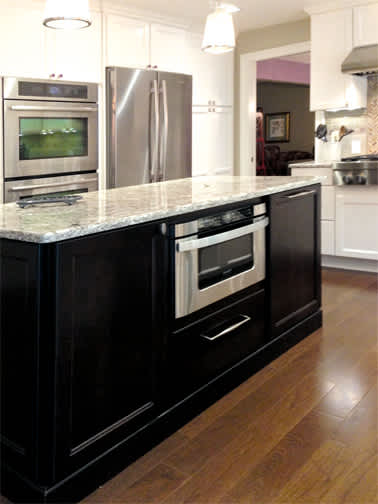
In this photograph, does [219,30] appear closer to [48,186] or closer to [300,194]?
[300,194]

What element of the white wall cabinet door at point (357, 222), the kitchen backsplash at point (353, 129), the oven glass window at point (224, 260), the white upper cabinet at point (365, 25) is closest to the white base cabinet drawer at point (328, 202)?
the white wall cabinet door at point (357, 222)

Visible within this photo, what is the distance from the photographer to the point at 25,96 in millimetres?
4129

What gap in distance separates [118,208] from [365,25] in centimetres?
380

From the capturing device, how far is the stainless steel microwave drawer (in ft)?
6.63

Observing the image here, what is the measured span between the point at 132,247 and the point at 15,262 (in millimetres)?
386

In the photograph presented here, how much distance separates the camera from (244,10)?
5.08m

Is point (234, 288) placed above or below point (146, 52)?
below

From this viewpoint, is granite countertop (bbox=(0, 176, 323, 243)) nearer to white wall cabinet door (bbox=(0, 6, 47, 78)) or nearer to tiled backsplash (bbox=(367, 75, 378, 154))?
white wall cabinet door (bbox=(0, 6, 47, 78))

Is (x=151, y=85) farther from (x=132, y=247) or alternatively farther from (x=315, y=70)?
(x=132, y=247)

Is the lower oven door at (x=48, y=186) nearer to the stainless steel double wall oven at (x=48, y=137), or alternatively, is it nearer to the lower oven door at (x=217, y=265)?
the stainless steel double wall oven at (x=48, y=137)

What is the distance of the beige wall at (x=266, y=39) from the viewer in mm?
5566

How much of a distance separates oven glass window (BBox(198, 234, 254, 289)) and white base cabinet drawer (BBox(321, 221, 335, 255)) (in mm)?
2424

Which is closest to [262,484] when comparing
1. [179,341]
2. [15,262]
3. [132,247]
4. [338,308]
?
[179,341]

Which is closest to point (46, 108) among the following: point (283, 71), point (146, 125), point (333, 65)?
point (146, 125)
